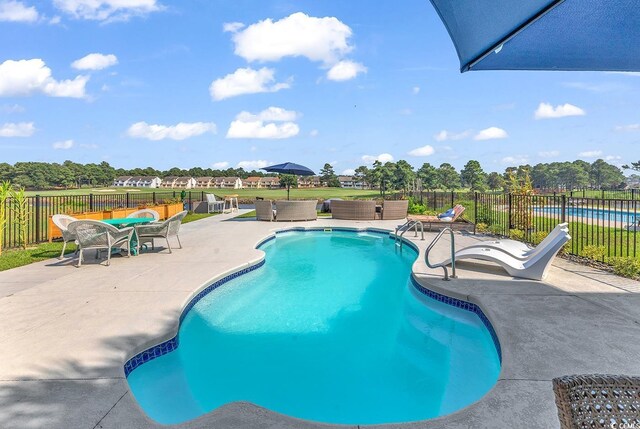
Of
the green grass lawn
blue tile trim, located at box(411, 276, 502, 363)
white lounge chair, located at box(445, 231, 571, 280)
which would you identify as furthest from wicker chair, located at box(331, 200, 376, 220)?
the green grass lawn

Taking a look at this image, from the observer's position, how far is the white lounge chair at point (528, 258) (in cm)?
510

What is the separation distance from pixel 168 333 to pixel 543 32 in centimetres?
397

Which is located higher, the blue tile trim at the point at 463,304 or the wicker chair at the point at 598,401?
the wicker chair at the point at 598,401

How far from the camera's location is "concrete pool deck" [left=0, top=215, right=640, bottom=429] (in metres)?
2.09

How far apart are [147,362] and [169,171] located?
309 ft

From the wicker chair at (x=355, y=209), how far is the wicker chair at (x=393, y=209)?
0.43 m

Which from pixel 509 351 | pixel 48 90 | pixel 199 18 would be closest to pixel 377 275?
pixel 509 351

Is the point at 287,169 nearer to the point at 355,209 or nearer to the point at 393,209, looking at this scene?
the point at 355,209

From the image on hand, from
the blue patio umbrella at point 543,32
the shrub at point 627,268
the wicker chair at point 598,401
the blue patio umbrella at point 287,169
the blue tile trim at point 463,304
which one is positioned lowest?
the blue tile trim at point 463,304

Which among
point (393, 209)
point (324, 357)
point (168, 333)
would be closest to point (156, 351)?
point (168, 333)

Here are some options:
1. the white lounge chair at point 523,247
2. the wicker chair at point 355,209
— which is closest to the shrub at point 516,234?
the white lounge chair at point 523,247

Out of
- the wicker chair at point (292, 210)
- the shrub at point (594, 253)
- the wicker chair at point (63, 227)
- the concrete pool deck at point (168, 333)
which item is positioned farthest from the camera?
the wicker chair at point (292, 210)

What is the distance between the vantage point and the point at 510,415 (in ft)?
6.73

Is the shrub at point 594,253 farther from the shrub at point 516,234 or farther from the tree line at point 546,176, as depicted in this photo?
the tree line at point 546,176
